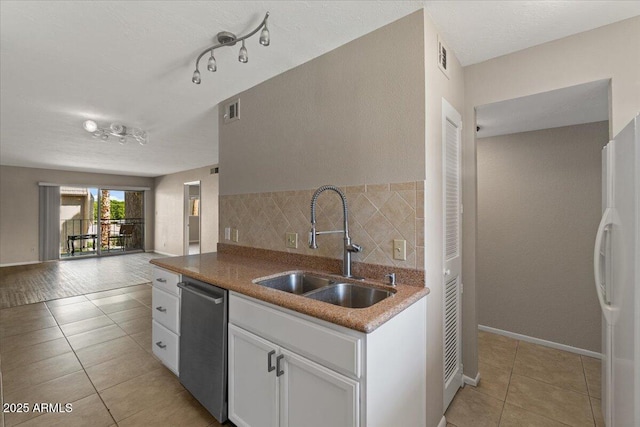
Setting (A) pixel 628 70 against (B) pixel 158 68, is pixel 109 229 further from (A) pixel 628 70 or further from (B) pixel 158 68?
(A) pixel 628 70

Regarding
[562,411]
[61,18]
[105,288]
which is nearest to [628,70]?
[562,411]

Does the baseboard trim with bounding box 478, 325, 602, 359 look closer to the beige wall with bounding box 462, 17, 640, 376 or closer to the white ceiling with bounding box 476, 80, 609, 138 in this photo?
the beige wall with bounding box 462, 17, 640, 376

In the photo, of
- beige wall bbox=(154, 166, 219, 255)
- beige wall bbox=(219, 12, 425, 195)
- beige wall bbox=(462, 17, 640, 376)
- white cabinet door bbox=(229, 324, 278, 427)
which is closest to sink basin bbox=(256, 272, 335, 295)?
white cabinet door bbox=(229, 324, 278, 427)

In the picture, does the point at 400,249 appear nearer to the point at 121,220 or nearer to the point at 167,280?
the point at 167,280

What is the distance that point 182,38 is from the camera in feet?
5.74

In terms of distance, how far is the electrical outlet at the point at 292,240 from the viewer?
207 cm

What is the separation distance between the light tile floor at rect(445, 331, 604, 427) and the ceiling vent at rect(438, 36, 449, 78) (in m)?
2.21

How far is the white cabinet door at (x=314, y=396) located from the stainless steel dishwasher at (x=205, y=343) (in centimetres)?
49

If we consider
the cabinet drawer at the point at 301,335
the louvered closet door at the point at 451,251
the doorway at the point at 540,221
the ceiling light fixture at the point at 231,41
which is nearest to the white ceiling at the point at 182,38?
the ceiling light fixture at the point at 231,41

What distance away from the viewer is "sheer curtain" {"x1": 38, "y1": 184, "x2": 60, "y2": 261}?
7.04m

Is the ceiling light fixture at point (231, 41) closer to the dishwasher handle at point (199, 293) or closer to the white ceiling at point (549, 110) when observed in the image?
the dishwasher handle at point (199, 293)

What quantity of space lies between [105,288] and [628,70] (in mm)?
6513

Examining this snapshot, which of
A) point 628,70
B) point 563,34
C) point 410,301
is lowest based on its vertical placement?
point 410,301

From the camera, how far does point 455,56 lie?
76.6 inches
